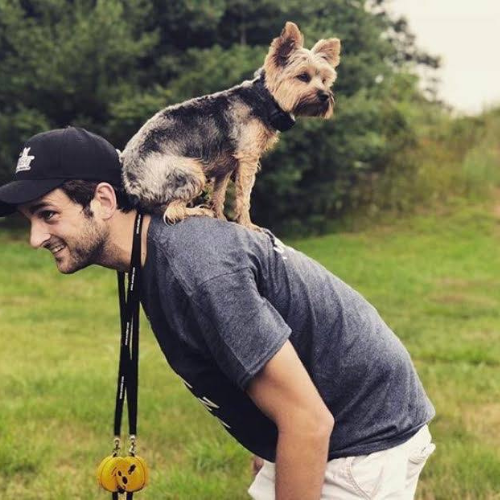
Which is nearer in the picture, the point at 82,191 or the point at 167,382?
the point at 82,191

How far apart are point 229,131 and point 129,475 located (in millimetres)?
1176

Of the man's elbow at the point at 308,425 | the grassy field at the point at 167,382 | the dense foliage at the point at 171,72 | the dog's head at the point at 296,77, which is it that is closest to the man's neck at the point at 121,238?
the dog's head at the point at 296,77

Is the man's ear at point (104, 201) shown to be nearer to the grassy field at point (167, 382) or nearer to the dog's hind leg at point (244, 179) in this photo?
the dog's hind leg at point (244, 179)

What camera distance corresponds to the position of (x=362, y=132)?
16406 mm

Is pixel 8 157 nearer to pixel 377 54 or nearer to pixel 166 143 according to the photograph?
pixel 377 54

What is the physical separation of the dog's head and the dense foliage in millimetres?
11770

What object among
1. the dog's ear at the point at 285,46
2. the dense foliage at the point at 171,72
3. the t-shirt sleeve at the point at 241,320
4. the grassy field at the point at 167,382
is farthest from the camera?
the dense foliage at the point at 171,72

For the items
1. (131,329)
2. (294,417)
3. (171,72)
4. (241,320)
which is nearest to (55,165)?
(131,329)

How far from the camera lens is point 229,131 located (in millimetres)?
→ 2418

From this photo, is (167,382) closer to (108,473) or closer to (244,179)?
(108,473)

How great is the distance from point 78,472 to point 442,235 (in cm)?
1251

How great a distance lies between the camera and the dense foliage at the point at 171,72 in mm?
14727

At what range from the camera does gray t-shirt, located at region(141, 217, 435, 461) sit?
7.28 feet

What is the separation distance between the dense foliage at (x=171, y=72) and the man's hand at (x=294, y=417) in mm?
12141
